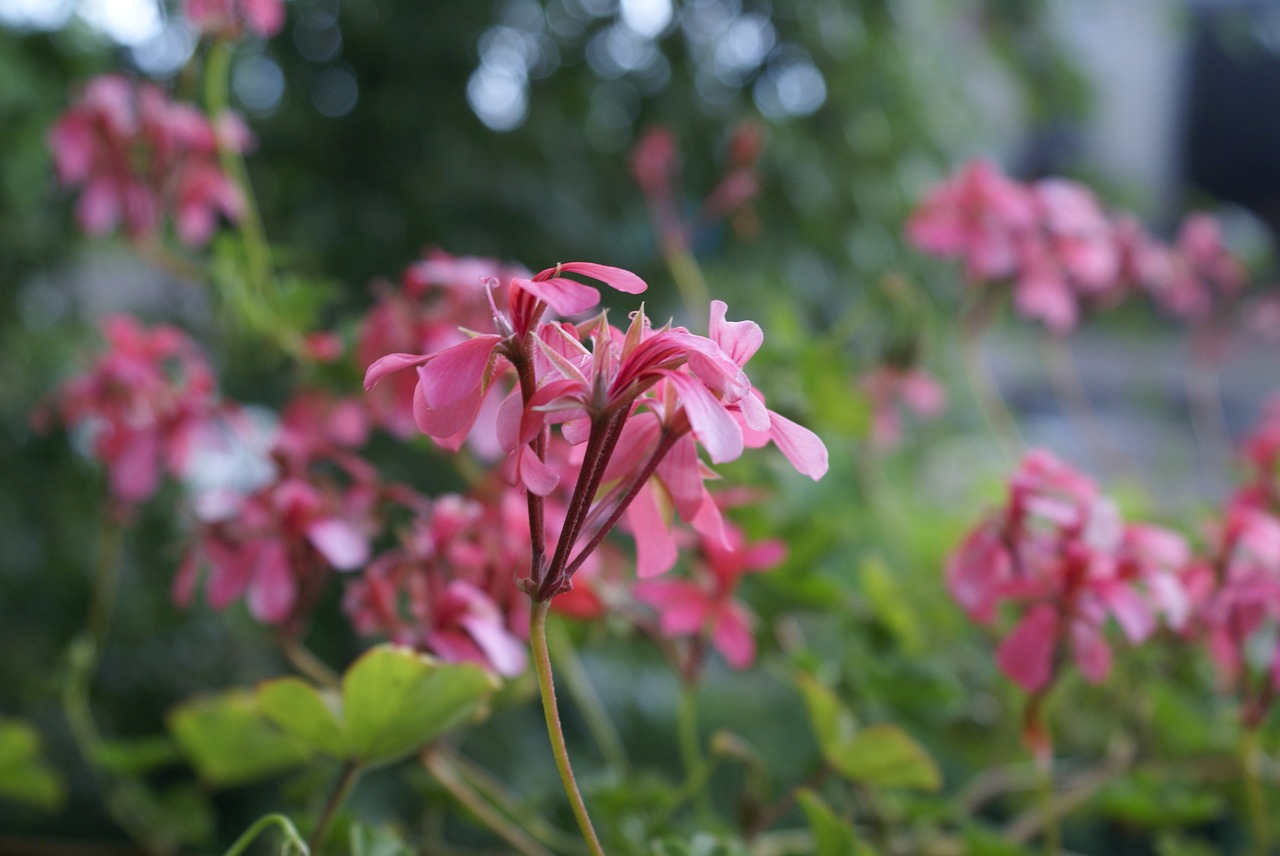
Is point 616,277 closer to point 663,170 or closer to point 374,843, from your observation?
point 374,843

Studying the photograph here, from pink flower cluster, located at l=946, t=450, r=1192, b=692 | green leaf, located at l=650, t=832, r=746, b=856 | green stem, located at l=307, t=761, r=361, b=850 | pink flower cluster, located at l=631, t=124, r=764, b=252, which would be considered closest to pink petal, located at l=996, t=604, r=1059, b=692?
pink flower cluster, located at l=946, t=450, r=1192, b=692

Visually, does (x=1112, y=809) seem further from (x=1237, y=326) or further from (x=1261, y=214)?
(x=1261, y=214)

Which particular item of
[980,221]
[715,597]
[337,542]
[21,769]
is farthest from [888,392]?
[21,769]

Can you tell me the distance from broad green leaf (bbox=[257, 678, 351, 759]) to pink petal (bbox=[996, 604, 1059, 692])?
21 centimetres

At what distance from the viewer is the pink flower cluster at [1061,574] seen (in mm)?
333

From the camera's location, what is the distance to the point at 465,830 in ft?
2.02

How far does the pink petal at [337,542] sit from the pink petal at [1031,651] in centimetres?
21

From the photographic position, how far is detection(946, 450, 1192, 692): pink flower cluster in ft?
1.09

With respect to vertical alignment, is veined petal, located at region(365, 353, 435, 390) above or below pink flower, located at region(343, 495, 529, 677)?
above

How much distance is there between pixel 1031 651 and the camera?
332mm

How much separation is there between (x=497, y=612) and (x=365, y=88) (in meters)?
0.66

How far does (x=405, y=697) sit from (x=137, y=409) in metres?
0.24

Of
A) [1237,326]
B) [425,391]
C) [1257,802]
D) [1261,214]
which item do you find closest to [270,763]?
[425,391]

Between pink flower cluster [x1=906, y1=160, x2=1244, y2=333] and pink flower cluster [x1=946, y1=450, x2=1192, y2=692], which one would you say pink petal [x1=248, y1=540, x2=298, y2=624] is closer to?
pink flower cluster [x1=946, y1=450, x2=1192, y2=692]
